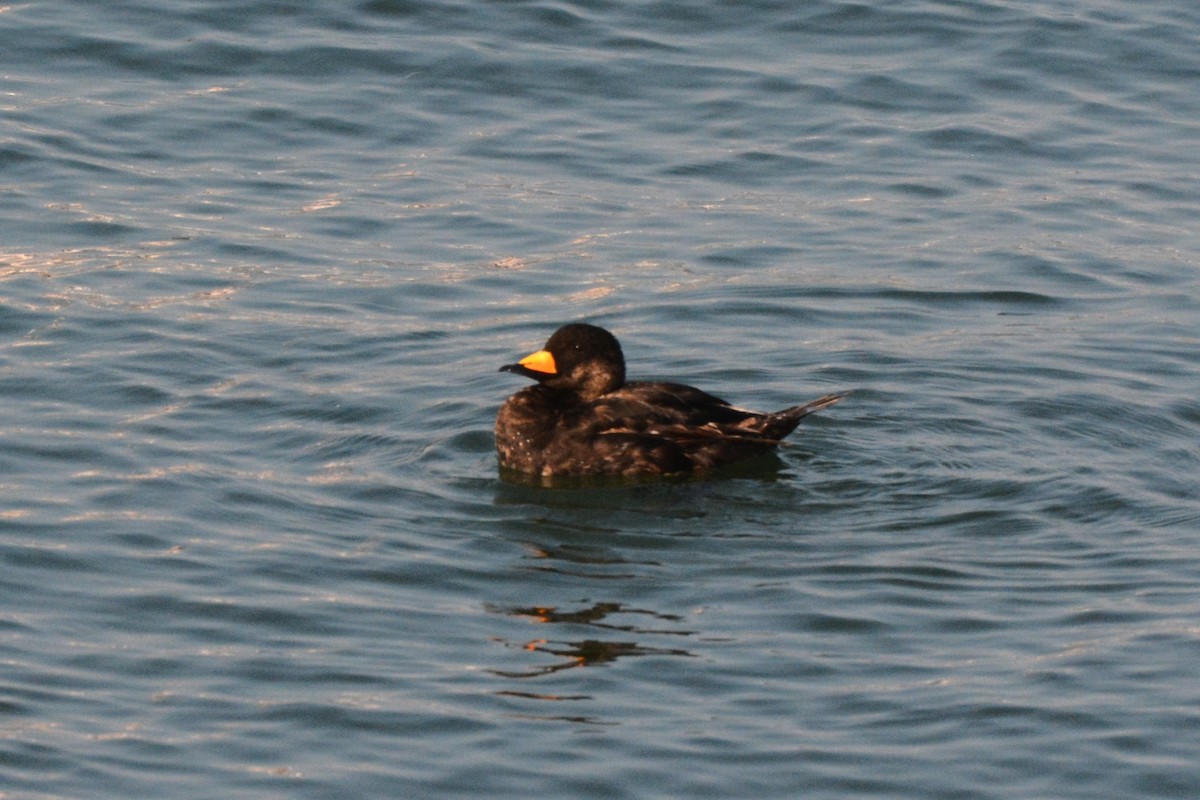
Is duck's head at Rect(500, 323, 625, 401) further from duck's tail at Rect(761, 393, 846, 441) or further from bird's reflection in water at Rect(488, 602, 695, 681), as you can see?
bird's reflection in water at Rect(488, 602, 695, 681)

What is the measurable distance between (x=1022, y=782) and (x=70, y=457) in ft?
17.7

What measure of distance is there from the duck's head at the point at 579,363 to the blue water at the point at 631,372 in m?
0.55

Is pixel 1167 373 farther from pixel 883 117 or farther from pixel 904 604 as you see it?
pixel 883 117

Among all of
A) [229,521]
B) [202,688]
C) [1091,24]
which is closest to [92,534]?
[229,521]

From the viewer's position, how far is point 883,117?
17156mm

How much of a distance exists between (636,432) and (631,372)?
151 centimetres

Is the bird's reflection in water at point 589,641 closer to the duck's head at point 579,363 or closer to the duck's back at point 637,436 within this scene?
the duck's back at point 637,436

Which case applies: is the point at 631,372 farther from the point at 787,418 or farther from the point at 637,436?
the point at 787,418

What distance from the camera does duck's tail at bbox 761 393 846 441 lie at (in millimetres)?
11000

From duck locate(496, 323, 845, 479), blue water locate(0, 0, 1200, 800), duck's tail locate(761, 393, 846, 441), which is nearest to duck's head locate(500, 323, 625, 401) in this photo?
duck locate(496, 323, 845, 479)

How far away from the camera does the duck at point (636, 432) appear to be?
36.1ft

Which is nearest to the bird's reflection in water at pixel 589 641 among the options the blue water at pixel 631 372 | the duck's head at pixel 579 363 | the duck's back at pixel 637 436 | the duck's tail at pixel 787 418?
the blue water at pixel 631 372

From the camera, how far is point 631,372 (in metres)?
12.5

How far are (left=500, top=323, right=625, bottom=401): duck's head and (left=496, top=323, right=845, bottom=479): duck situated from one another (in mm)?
56
